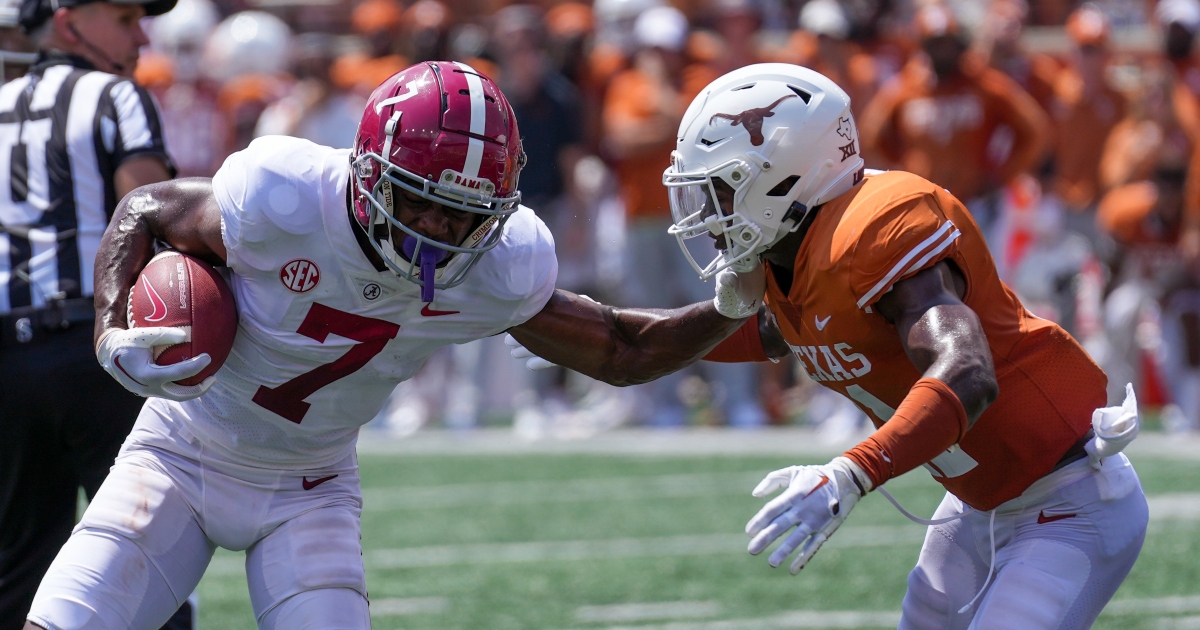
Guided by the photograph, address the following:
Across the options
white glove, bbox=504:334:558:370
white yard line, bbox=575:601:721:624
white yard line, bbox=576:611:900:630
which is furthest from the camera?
white yard line, bbox=575:601:721:624

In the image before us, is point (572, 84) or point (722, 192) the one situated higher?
point (722, 192)

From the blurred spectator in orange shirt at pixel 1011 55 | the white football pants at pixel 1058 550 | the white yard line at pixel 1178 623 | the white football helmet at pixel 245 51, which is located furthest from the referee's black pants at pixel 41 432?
the white football helmet at pixel 245 51

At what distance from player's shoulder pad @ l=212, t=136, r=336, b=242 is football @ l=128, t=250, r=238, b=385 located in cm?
12

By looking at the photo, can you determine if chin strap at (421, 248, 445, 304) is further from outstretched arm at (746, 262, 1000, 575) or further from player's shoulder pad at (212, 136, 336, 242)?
outstretched arm at (746, 262, 1000, 575)

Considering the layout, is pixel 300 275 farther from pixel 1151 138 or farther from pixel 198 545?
pixel 1151 138

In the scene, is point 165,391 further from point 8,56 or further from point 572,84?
point 572,84

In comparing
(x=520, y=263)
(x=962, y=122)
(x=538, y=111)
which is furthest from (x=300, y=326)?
(x=538, y=111)

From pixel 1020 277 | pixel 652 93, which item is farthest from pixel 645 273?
pixel 1020 277

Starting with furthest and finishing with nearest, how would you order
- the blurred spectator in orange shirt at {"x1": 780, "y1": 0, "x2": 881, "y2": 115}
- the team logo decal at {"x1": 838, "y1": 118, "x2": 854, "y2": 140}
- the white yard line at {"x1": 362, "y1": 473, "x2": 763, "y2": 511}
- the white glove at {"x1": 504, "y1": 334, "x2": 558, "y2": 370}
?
the blurred spectator in orange shirt at {"x1": 780, "y1": 0, "x2": 881, "y2": 115} → the white yard line at {"x1": 362, "y1": 473, "x2": 763, "y2": 511} → the white glove at {"x1": 504, "y1": 334, "x2": 558, "y2": 370} → the team logo decal at {"x1": 838, "y1": 118, "x2": 854, "y2": 140}

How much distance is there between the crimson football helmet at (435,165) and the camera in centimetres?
304

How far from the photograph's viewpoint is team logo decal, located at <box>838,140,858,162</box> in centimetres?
327

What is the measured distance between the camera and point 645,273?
29.8ft

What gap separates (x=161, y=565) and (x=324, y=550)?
334mm

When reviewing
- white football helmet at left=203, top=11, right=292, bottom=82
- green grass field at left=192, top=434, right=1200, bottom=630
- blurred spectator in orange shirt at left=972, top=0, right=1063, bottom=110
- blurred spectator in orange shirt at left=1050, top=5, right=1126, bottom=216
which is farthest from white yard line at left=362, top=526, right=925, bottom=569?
white football helmet at left=203, top=11, right=292, bottom=82
